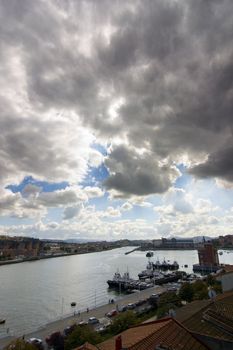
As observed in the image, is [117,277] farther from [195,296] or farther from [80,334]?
[80,334]

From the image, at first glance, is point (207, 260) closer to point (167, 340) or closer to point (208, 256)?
point (208, 256)

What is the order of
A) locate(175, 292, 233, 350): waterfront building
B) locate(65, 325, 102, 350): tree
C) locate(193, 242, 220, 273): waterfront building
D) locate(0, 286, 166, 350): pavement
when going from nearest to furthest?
locate(175, 292, 233, 350): waterfront building → locate(65, 325, 102, 350): tree → locate(0, 286, 166, 350): pavement → locate(193, 242, 220, 273): waterfront building

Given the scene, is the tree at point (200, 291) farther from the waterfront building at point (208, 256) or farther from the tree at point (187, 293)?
the waterfront building at point (208, 256)

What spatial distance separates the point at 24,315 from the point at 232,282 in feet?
106

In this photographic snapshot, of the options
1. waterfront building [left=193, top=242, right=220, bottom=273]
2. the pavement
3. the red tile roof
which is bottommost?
the pavement

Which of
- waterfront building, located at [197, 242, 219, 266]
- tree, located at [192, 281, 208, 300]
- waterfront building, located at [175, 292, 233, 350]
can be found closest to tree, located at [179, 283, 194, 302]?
tree, located at [192, 281, 208, 300]

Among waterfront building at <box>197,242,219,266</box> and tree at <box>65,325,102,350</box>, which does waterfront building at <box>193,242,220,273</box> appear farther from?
tree at <box>65,325,102,350</box>

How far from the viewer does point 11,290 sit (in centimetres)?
6525

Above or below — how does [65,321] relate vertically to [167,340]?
below

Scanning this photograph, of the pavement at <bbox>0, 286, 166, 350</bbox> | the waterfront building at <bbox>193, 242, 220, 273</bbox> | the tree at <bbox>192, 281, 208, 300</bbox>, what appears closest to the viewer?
the pavement at <bbox>0, 286, 166, 350</bbox>

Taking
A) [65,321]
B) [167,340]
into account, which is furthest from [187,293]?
[167,340]

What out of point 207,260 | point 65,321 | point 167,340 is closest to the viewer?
point 167,340

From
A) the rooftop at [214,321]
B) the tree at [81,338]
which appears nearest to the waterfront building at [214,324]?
the rooftop at [214,321]

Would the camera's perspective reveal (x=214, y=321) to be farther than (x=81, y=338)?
No
